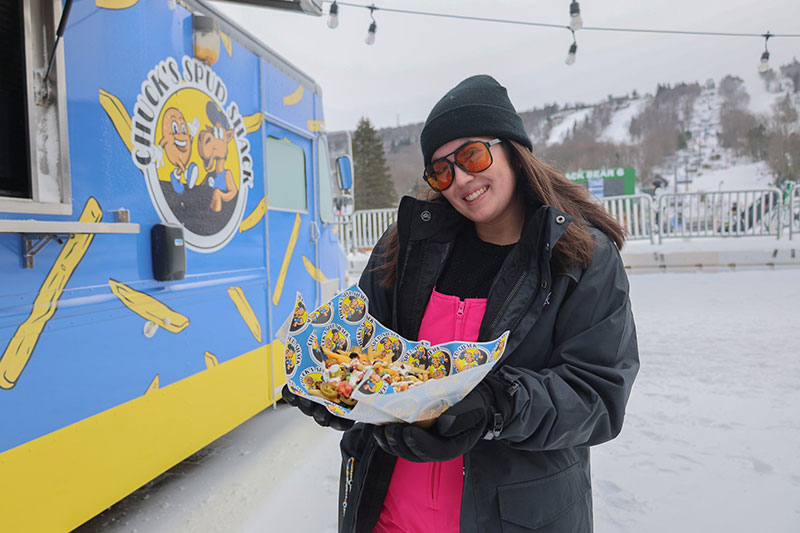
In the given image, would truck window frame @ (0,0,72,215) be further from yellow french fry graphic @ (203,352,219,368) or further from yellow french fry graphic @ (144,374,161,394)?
yellow french fry graphic @ (203,352,219,368)

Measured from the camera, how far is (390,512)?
1386 millimetres

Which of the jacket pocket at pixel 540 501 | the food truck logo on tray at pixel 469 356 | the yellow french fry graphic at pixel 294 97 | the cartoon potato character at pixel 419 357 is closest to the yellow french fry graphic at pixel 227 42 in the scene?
the yellow french fry graphic at pixel 294 97

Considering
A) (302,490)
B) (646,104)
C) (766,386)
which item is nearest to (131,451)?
(302,490)

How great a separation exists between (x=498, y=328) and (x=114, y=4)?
2.26 m

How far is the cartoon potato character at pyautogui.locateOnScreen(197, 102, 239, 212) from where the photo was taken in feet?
9.43

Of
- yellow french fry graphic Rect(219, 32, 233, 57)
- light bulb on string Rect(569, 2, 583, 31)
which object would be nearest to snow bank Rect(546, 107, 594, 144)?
light bulb on string Rect(569, 2, 583, 31)

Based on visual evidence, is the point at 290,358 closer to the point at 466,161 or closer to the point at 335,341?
the point at 335,341

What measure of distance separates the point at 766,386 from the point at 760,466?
1603mm

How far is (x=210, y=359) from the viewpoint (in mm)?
2955

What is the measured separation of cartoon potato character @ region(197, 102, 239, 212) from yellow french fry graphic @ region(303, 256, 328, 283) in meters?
1.18

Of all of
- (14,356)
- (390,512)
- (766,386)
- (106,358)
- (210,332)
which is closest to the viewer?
(390,512)

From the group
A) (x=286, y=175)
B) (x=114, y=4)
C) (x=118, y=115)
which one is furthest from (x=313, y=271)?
(x=114, y=4)

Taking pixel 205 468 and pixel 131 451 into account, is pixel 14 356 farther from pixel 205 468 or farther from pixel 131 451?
pixel 205 468

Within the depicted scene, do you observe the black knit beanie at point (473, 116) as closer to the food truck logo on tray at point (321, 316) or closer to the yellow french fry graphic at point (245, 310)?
the food truck logo on tray at point (321, 316)
